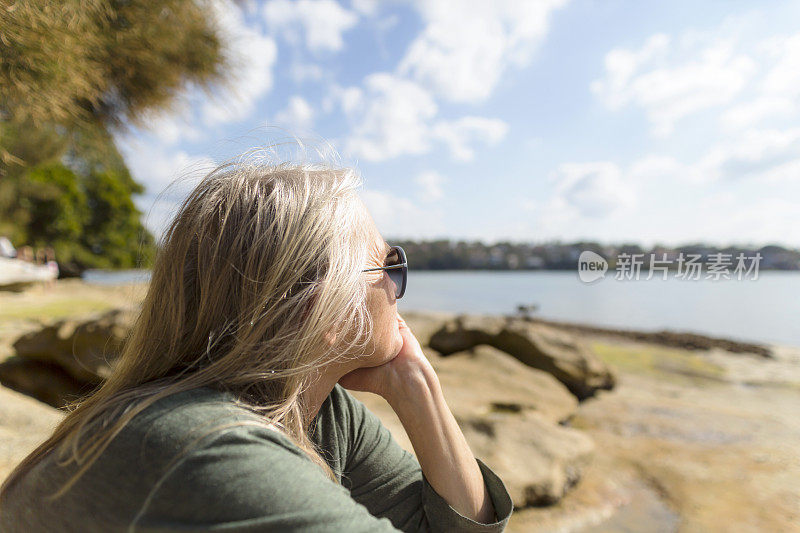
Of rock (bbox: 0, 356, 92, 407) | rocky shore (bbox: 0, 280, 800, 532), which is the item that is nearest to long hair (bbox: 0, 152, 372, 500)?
rocky shore (bbox: 0, 280, 800, 532)

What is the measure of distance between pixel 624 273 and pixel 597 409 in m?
1.69

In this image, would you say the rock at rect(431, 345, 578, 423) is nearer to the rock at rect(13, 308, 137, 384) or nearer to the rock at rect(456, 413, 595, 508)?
the rock at rect(456, 413, 595, 508)

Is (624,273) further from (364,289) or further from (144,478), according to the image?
(144,478)

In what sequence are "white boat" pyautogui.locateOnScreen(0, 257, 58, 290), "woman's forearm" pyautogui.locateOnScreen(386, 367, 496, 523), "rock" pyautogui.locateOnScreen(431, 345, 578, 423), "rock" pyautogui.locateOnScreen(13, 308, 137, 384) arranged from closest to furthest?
"woman's forearm" pyautogui.locateOnScreen(386, 367, 496, 523) → "rock" pyautogui.locateOnScreen(431, 345, 578, 423) → "rock" pyautogui.locateOnScreen(13, 308, 137, 384) → "white boat" pyautogui.locateOnScreen(0, 257, 58, 290)

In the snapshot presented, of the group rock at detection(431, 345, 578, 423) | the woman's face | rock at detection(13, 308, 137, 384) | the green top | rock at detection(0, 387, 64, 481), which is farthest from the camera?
rock at detection(13, 308, 137, 384)

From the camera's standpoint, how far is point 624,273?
586 centimetres

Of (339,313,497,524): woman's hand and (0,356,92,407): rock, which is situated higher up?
(339,313,497,524): woman's hand

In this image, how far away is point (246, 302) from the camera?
1.03 m

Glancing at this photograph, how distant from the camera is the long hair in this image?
101 centimetres

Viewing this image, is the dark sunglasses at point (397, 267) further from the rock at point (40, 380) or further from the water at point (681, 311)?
the water at point (681, 311)

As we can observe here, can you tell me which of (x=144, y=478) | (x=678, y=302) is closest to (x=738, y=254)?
(x=144, y=478)

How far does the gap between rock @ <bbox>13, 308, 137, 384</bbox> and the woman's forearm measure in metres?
4.07

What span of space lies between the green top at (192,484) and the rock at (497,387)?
305 cm

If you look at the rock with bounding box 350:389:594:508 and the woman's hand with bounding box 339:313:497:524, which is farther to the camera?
the rock with bounding box 350:389:594:508
